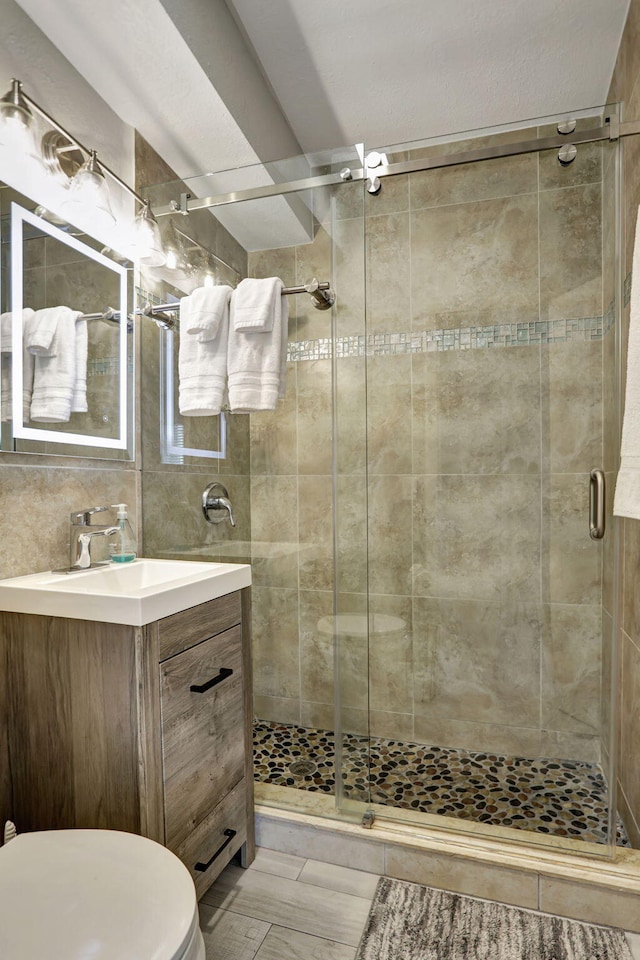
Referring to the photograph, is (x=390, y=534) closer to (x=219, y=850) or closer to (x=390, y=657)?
(x=390, y=657)

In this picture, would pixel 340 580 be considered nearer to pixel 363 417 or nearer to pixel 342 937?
pixel 363 417

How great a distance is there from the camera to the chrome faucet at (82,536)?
152 centimetres

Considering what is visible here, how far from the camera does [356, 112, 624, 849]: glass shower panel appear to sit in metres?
1.64

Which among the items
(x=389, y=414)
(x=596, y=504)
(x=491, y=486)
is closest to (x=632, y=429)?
(x=596, y=504)

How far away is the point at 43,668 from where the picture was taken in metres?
1.21

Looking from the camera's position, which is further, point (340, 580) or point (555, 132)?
point (340, 580)

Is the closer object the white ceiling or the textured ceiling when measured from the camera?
the white ceiling

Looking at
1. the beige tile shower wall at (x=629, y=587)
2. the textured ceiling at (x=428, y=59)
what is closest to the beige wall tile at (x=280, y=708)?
the beige tile shower wall at (x=629, y=587)

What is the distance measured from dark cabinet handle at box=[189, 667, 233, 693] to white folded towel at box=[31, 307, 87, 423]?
81 centimetres

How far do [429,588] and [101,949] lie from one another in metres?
1.30

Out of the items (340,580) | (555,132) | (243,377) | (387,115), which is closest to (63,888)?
(340,580)

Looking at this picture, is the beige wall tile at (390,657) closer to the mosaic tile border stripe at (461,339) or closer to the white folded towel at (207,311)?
the mosaic tile border stripe at (461,339)

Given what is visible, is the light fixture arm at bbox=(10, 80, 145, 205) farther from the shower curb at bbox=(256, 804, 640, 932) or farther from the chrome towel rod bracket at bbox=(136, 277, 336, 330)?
the shower curb at bbox=(256, 804, 640, 932)

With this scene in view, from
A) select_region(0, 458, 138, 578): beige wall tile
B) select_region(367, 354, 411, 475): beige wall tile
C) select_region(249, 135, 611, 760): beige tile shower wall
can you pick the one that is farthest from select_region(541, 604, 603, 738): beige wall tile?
select_region(0, 458, 138, 578): beige wall tile
